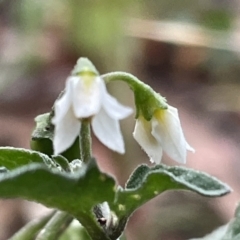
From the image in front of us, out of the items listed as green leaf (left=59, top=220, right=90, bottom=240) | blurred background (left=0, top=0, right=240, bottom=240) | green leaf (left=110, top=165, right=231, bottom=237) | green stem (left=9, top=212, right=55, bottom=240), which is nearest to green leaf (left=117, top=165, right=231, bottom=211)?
green leaf (left=110, top=165, right=231, bottom=237)

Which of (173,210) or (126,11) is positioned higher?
(126,11)

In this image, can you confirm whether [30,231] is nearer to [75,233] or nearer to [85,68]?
[75,233]

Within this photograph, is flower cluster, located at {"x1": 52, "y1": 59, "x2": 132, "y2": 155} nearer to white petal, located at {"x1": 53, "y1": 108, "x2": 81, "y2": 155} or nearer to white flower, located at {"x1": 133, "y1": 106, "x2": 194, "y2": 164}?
white petal, located at {"x1": 53, "y1": 108, "x2": 81, "y2": 155}

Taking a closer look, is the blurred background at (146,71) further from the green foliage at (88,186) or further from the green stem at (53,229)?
the green foliage at (88,186)

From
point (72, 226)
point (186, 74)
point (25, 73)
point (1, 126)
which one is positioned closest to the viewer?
point (72, 226)

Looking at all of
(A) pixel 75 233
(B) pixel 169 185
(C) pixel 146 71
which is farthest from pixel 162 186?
(C) pixel 146 71

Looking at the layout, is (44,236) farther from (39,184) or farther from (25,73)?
(25,73)

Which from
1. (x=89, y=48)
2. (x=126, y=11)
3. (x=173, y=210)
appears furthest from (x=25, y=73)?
(x=173, y=210)
